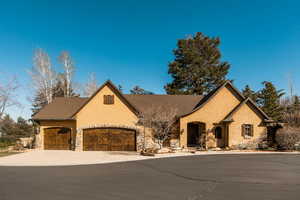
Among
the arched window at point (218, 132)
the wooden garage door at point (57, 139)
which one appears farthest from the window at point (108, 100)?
the arched window at point (218, 132)

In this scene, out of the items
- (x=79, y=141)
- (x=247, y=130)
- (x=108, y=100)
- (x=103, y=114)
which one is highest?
(x=108, y=100)

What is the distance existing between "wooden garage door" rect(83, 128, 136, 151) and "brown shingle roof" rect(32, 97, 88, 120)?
11.7 feet

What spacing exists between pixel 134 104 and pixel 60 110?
939cm

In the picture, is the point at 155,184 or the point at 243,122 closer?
the point at 155,184

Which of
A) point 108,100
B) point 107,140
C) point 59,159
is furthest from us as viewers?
point 108,100

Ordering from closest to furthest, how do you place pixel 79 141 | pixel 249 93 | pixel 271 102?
pixel 79 141, pixel 271 102, pixel 249 93

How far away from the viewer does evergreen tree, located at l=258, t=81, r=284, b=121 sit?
31531 mm

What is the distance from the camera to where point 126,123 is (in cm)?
1997

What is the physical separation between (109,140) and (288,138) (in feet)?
64.5

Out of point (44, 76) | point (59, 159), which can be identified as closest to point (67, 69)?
point (44, 76)

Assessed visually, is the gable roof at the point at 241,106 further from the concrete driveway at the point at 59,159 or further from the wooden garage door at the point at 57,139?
the wooden garage door at the point at 57,139

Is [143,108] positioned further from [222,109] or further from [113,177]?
[113,177]

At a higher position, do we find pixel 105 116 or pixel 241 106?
pixel 241 106

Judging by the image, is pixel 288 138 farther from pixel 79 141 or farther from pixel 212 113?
pixel 79 141
